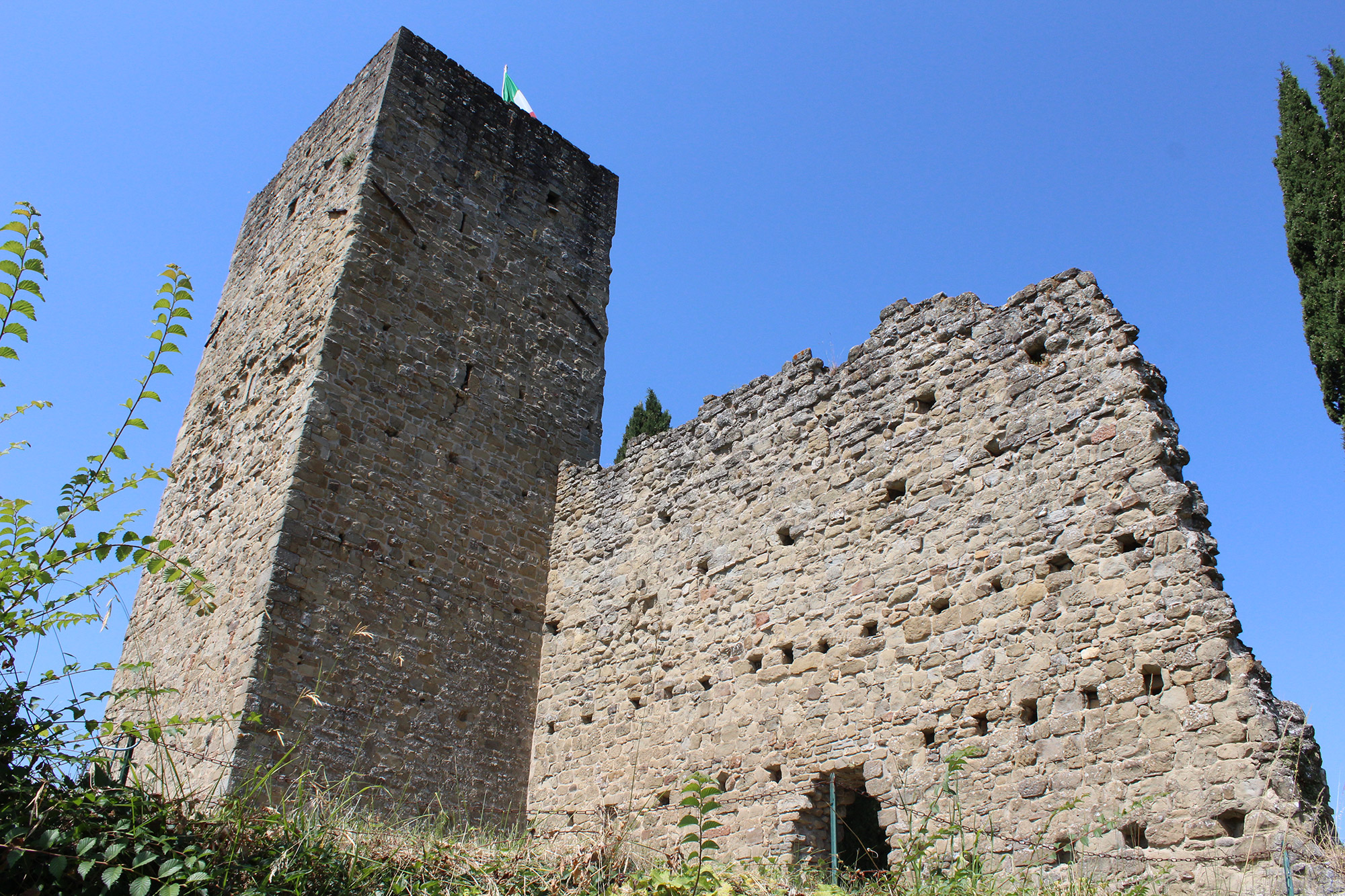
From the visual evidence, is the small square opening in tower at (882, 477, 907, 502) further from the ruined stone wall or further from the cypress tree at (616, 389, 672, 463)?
the cypress tree at (616, 389, 672, 463)

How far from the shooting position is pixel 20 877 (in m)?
3.68

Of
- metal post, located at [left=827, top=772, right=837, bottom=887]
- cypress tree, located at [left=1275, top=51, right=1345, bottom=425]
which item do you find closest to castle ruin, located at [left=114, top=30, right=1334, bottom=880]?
metal post, located at [left=827, top=772, right=837, bottom=887]

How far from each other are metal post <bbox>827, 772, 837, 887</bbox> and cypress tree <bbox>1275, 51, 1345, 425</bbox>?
5.57 metres

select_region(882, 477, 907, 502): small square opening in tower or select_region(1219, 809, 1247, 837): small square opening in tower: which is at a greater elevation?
select_region(882, 477, 907, 502): small square opening in tower

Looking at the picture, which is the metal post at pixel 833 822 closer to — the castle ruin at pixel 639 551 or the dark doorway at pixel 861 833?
the castle ruin at pixel 639 551

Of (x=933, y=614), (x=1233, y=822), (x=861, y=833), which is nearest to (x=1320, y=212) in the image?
(x=933, y=614)

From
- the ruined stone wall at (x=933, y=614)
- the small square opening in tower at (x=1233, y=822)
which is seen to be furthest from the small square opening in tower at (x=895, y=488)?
the small square opening in tower at (x=1233, y=822)

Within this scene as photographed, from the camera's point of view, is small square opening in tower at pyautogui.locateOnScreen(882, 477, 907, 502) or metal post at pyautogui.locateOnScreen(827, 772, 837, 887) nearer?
metal post at pyautogui.locateOnScreen(827, 772, 837, 887)

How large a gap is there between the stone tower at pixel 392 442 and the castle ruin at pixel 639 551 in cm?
4

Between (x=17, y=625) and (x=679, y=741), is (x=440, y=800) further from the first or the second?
(x=17, y=625)

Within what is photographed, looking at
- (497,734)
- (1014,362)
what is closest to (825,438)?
(1014,362)

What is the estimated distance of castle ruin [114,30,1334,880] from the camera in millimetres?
5711

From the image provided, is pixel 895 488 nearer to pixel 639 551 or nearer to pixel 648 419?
pixel 639 551

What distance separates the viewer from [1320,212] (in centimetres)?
861
